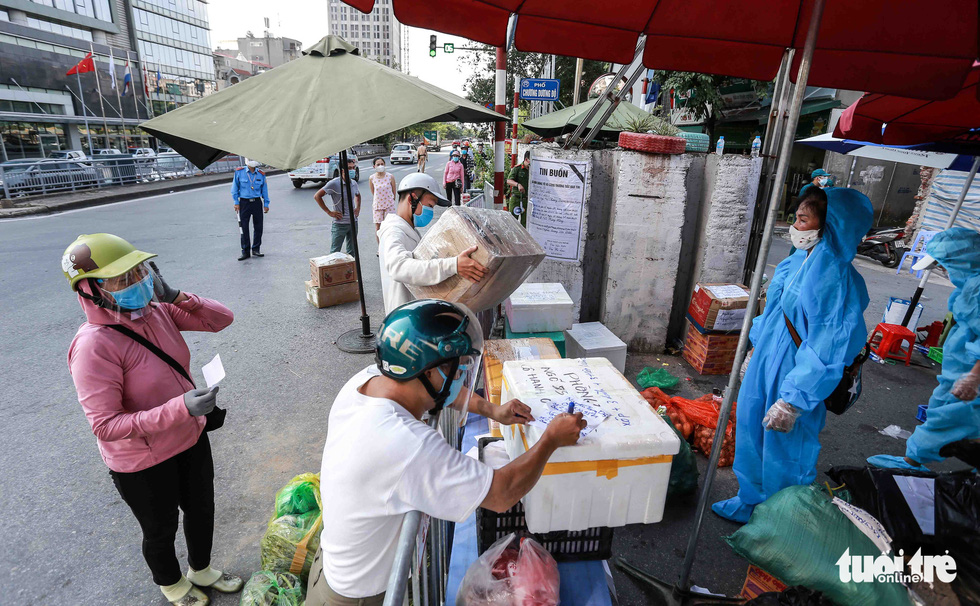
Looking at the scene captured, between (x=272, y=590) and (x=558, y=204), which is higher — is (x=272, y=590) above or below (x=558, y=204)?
below

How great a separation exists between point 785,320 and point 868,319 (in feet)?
18.6

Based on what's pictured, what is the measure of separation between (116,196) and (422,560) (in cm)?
1969

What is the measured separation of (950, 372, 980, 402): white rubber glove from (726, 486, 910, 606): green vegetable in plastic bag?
229cm

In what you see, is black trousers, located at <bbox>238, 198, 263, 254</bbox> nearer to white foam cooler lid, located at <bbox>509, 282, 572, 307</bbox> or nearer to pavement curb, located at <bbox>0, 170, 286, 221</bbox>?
pavement curb, located at <bbox>0, 170, 286, 221</bbox>

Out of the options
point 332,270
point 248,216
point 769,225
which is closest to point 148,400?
point 769,225

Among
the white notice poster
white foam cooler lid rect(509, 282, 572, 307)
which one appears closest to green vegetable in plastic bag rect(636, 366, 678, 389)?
white foam cooler lid rect(509, 282, 572, 307)

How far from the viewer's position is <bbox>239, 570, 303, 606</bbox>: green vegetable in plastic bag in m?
2.22

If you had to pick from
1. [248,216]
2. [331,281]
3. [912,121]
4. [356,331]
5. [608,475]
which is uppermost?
[912,121]

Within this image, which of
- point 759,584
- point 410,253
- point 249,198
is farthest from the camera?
point 249,198

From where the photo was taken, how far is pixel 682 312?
582cm

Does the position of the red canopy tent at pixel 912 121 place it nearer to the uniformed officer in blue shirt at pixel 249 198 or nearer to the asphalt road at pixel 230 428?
the asphalt road at pixel 230 428

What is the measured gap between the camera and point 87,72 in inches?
1005

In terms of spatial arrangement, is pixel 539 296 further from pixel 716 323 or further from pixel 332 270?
pixel 332 270

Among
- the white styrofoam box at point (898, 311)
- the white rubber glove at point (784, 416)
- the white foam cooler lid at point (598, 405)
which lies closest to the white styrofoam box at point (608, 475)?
the white foam cooler lid at point (598, 405)
